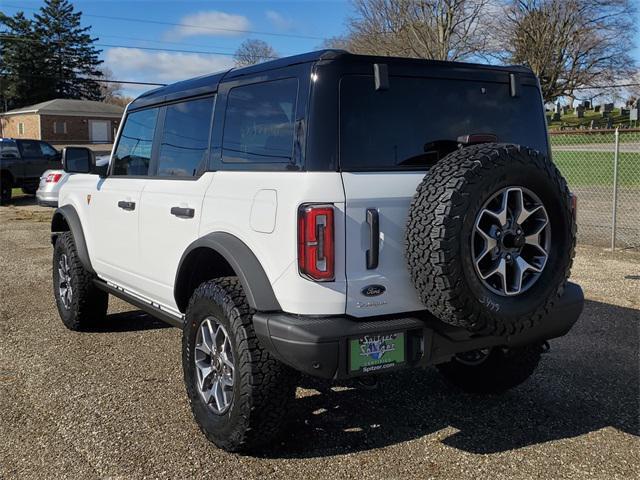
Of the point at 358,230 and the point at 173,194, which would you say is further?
the point at 173,194

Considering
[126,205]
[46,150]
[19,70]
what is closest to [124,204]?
[126,205]

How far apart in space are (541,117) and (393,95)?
113cm

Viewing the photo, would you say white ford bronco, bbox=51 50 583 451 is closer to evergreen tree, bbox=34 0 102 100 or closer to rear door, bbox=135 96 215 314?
rear door, bbox=135 96 215 314

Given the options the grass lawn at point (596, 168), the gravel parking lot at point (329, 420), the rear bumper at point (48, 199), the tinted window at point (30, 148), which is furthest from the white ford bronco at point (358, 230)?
the tinted window at point (30, 148)

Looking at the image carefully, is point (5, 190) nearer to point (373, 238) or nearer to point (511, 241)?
point (373, 238)

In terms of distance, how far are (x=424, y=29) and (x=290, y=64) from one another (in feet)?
106

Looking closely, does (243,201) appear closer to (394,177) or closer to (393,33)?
(394,177)

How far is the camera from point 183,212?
3.72 m

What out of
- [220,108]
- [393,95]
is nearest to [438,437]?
[393,95]

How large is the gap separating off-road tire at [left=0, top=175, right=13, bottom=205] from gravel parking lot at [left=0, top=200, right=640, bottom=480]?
14163 mm

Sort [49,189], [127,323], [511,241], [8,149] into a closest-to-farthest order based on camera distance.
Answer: [511,241], [127,323], [49,189], [8,149]

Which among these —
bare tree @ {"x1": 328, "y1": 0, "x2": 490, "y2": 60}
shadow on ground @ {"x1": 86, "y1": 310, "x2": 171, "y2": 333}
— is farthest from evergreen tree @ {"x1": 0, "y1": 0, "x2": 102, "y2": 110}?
shadow on ground @ {"x1": 86, "y1": 310, "x2": 171, "y2": 333}

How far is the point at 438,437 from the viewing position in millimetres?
3549

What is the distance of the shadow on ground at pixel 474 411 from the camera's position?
3.49 metres
